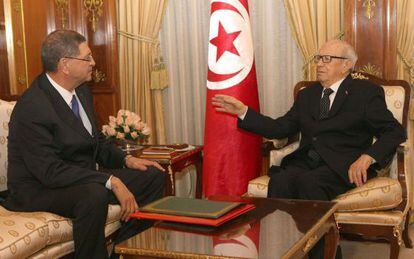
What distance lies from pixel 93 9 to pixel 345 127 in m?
2.40

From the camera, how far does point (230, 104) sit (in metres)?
3.35

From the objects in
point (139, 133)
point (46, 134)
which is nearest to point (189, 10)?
point (139, 133)

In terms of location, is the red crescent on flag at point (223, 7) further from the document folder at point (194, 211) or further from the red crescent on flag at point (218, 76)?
the document folder at point (194, 211)

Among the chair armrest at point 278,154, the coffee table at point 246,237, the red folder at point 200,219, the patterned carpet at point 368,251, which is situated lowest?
the patterned carpet at point 368,251

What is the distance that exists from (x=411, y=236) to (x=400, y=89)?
1073 mm

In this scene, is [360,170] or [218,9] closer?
[360,170]

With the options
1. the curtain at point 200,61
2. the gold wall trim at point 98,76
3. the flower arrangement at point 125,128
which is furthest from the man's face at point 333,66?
the gold wall trim at point 98,76

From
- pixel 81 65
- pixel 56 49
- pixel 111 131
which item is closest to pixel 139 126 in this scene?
pixel 111 131

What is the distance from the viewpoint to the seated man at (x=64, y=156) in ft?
8.55

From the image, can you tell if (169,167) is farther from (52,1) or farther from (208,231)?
(52,1)

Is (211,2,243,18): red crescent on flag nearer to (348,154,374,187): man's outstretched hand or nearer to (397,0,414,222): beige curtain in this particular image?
(397,0,414,222): beige curtain

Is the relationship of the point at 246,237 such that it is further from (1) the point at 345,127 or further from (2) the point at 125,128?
(2) the point at 125,128

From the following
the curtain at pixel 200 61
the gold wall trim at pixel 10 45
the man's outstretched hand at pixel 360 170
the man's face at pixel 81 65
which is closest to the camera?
the man's face at pixel 81 65

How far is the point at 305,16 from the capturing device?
13.7 ft
